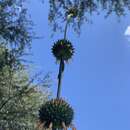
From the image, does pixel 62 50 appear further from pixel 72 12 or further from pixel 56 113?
pixel 56 113

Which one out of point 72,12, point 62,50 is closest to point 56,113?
point 62,50

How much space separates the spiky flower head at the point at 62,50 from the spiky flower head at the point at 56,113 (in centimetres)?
153

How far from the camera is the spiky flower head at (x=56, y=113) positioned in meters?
19.5

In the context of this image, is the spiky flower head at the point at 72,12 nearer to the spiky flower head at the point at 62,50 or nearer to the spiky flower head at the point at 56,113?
the spiky flower head at the point at 62,50

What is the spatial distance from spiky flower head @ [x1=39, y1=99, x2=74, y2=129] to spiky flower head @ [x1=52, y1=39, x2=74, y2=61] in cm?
153

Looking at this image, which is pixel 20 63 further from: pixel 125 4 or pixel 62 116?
pixel 125 4

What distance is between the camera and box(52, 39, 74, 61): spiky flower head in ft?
60.1

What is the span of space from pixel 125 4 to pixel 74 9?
4.90ft

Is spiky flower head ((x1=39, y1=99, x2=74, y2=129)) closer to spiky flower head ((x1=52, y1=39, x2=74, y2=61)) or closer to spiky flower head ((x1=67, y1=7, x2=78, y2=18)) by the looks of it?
spiky flower head ((x1=52, y1=39, x2=74, y2=61))

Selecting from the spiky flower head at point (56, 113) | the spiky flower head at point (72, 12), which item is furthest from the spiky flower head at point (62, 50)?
the spiky flower head at point (56, 113)

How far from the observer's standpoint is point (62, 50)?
18.5 m

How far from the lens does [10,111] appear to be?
1224 inches

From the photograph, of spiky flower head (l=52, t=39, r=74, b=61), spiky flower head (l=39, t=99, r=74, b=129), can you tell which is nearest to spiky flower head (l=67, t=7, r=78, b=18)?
spiky flower head (l=52, t=39, r=74, b=61)

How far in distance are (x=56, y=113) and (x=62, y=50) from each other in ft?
7.13
